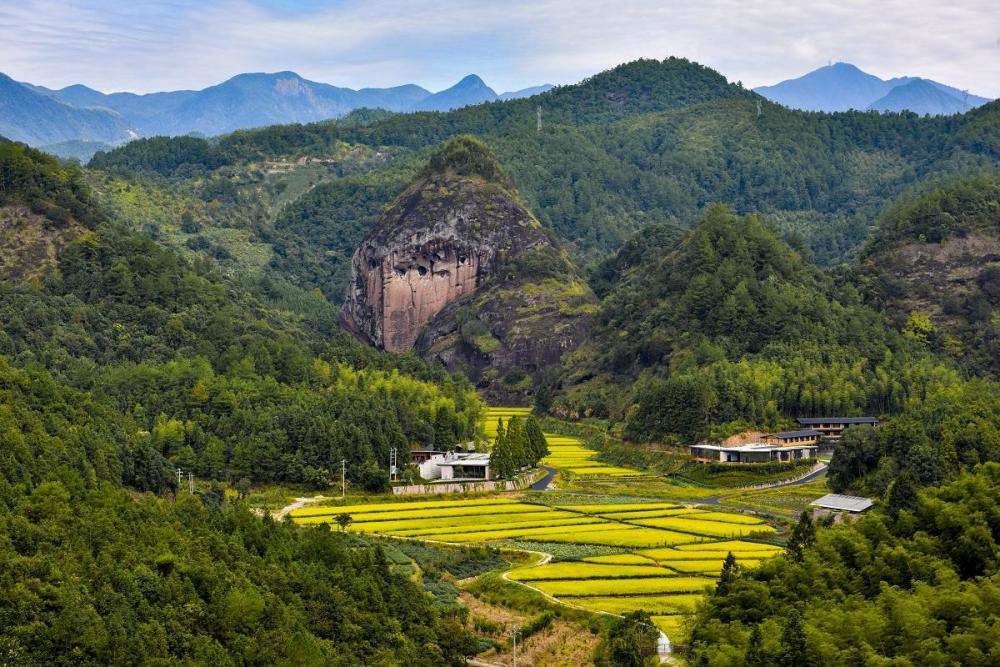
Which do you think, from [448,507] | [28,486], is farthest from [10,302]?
[28,486]

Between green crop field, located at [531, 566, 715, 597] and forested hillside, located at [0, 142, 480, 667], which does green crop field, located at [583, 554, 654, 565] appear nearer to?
green crop field, located at [531, 566, 715, 597]

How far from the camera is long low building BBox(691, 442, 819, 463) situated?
106 metres

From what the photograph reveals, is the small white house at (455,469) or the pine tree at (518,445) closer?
the small white house at (455,469)

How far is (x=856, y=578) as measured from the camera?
176 ft

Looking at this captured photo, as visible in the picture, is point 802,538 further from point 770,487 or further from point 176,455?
point 176,455

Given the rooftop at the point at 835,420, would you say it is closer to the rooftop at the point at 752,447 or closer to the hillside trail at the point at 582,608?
the rooftop at the point at 752,447

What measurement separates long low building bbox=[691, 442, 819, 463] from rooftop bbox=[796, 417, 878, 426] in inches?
174

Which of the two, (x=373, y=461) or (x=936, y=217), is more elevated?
(x=936, y=217)

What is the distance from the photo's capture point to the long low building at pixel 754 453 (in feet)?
348

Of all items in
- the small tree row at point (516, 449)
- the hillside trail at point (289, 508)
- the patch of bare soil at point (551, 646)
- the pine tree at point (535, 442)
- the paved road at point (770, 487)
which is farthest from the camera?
the pine tree at point (535, 442)

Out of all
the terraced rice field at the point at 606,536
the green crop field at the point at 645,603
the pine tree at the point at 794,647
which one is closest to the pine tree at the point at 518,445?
the terraced rice field at the point at 606,536

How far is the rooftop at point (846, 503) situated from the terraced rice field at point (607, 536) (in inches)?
136

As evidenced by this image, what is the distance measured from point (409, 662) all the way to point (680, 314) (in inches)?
3727

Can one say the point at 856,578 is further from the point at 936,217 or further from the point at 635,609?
the point at 936,217
